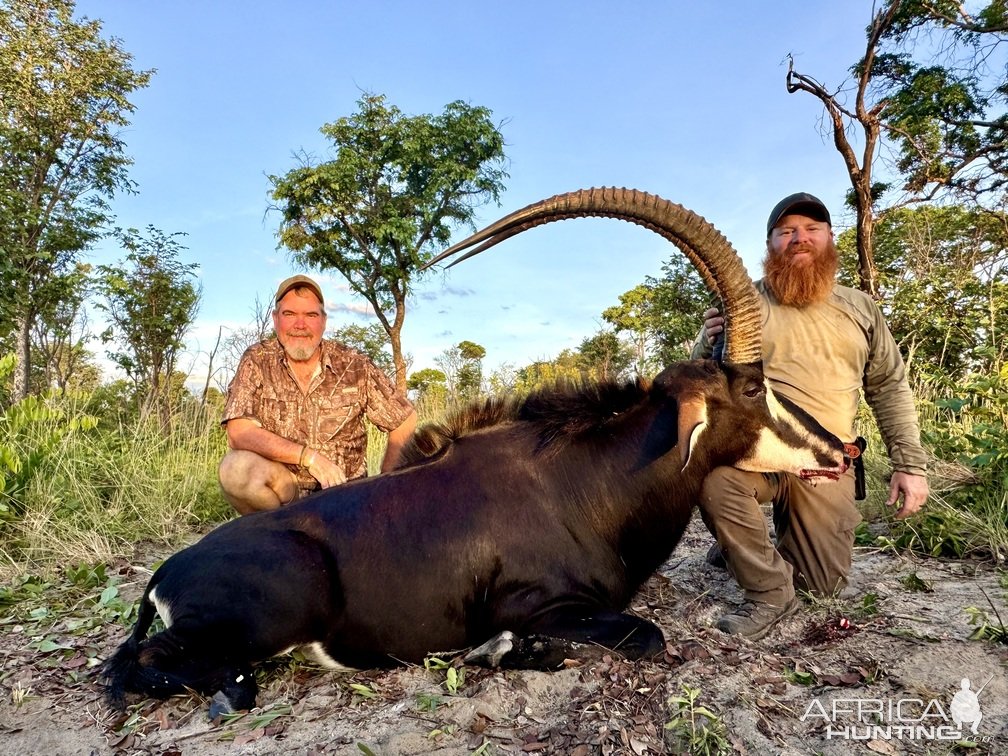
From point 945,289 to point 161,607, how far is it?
12.6m

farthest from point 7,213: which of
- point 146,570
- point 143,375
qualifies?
point 146,570

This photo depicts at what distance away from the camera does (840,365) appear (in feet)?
13.6

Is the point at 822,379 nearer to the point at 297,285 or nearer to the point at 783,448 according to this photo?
the point at 783,448

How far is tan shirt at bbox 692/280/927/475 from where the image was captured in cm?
413

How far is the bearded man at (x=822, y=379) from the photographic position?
160 inches

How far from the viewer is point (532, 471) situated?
3.54m

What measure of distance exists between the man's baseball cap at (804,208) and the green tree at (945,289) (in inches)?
73.3

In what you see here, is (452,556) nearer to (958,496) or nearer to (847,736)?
(847,736)

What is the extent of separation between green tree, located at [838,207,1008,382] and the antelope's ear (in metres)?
3.03

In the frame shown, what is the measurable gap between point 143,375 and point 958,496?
2081 cm

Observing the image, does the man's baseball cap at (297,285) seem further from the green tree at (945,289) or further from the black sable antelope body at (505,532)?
the green tree at (945,289)

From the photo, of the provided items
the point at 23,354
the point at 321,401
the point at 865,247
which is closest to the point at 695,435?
the point at 321,401

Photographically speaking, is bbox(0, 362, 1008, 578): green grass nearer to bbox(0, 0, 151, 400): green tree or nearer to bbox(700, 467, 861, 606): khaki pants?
bbox(700, 467, 861, 606): khaki pants

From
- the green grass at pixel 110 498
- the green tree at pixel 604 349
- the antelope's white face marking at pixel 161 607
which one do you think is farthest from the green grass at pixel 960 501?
the green tree at pixel 604 349
